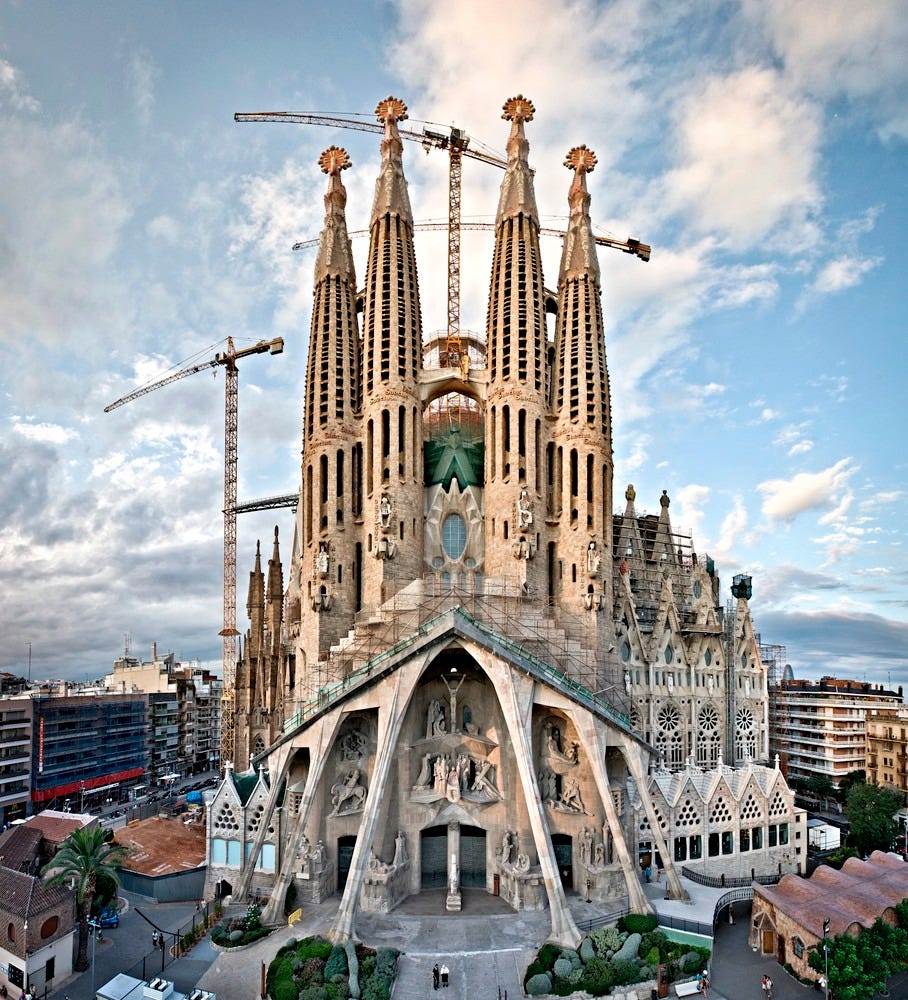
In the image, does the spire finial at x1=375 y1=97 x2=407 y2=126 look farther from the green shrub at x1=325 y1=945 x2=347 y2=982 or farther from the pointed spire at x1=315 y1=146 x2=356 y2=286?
the green shrub at x1=325 y1=945 x2=347 y2=982

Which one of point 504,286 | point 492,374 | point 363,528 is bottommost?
point 363,528

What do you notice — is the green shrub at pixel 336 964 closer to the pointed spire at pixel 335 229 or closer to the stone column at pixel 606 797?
the stone column at pixel 606 797

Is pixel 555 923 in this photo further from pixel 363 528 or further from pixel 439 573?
pixel 363 528

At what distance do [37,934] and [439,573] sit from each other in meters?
28.3

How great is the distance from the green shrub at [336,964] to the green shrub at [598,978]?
958cm

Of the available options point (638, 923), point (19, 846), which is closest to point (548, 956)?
point (638, 923)

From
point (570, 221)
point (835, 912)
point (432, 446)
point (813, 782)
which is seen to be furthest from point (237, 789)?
point (813, 782)

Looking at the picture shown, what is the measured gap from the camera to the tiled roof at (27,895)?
2898cm

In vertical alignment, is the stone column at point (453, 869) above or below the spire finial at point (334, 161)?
below

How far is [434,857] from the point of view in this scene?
4047cm

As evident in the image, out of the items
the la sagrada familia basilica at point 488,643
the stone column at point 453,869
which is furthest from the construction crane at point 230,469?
the stone column at point 453,869

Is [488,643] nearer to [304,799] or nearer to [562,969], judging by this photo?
[304,799]

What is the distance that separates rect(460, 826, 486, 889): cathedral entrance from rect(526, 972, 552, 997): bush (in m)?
12.1

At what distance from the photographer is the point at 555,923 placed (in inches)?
1284
